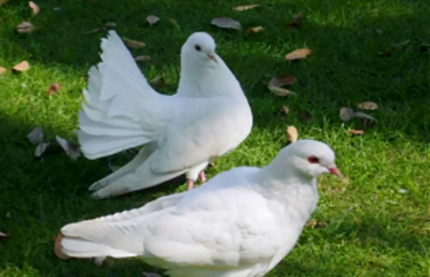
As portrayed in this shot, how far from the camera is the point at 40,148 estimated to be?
14.4 feet

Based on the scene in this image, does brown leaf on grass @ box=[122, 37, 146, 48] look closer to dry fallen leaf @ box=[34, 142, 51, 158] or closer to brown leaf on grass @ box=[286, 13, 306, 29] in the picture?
brown leaf on grass @ box=[286, 13, 306, 29]

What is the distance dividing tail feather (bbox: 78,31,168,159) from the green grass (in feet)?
1.13

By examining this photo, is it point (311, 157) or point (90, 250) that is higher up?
point (311, 157)

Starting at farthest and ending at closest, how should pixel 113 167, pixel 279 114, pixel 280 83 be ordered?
pixel 280 83, pixel 279 114, pixel 113 167

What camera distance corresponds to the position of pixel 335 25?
5.75 m

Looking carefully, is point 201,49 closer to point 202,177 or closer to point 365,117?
point 202,177

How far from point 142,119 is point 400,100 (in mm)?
1836

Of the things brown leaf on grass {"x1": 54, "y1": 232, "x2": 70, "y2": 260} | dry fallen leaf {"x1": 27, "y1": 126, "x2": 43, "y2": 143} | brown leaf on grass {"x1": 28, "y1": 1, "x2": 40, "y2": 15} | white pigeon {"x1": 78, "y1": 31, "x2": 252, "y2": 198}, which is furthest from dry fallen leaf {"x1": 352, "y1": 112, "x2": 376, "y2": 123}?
brown leaf on grass {"x1": 28, "y1": 1, "x2": 40, "y2": 15}

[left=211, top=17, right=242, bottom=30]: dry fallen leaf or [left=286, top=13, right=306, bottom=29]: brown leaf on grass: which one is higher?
[left=286, top=13, right=306, bottom=29]: brown leaf on grass

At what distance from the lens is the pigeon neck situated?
13.7ft

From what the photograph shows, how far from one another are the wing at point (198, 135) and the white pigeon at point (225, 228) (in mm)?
712

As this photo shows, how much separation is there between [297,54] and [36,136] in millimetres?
1871

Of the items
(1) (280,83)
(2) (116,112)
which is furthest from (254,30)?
(2) (116,112)

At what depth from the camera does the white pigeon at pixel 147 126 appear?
389 centimetres
